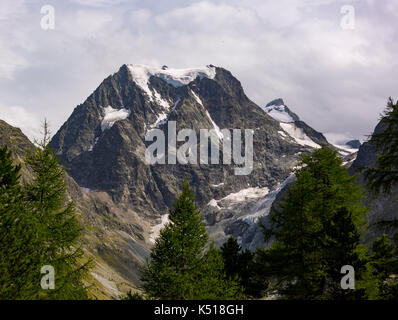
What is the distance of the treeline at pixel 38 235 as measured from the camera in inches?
771

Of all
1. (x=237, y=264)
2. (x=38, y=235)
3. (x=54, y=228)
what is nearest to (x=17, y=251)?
(x=38, y=235)

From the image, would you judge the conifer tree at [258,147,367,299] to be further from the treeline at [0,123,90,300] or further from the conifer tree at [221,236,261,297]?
the conifer tree at [221,236,261,297]

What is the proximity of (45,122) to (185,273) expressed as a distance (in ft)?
43.1

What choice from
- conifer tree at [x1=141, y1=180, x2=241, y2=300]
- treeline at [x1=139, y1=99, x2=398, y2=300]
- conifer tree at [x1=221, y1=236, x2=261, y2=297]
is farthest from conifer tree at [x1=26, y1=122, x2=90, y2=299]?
conifer tree at [x1=221, y1=236, x2=261, y2=297]

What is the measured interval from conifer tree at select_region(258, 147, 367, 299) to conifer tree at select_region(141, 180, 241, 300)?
5.50 metres

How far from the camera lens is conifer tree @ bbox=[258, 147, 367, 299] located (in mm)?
20609

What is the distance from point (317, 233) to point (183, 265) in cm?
1002

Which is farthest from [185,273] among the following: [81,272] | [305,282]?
[305,282]

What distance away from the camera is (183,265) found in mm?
27500

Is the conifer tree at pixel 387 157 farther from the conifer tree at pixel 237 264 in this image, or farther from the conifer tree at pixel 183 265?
the conifer tree at pixel 237 264

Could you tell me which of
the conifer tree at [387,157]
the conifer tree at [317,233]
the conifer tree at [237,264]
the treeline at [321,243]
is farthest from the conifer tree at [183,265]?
the conifer tree at [387,157]

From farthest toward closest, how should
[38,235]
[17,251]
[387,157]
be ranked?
[38,235] → [17,251] → [387,157]

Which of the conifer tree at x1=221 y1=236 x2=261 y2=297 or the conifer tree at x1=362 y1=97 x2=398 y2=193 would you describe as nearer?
the conifer tree at x1=362 y1=97 x2=398 y2=193

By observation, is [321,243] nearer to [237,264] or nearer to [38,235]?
[38,235]
